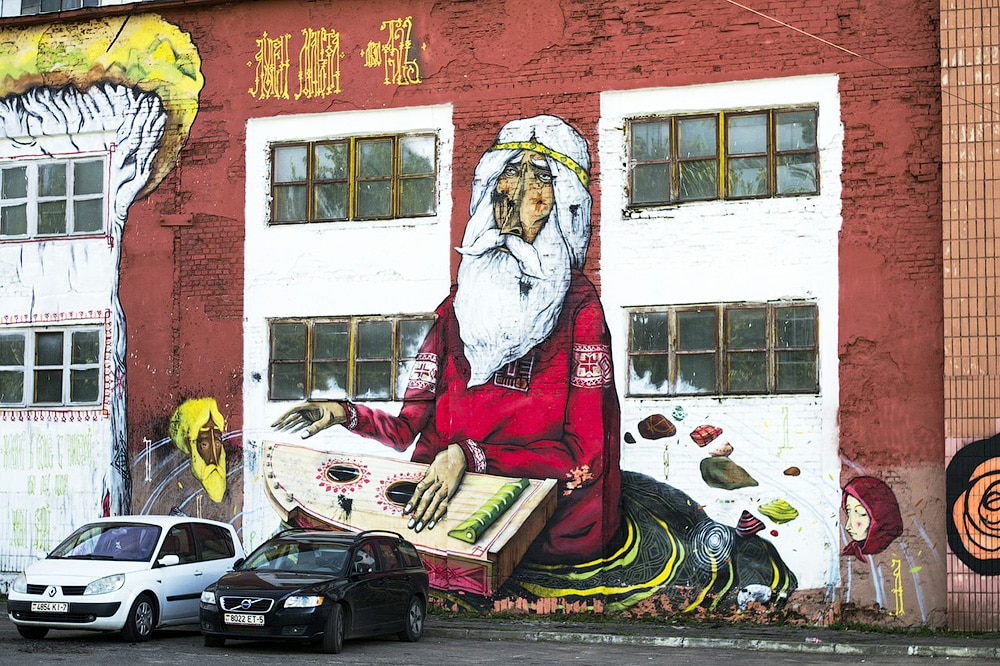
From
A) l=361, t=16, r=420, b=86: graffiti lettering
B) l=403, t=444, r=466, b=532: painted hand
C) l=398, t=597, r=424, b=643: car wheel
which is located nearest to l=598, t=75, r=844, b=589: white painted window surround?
l=403, t=444, r=466, b=532: painted hand

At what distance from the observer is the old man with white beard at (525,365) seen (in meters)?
19.1

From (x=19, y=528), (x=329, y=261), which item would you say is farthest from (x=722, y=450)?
(x=19, y=528)

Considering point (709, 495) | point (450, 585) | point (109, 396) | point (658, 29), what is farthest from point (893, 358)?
point (109, 396)

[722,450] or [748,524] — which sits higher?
[722,450]

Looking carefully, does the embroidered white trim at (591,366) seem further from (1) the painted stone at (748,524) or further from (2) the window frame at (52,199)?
(2) the window frame at (52,199)

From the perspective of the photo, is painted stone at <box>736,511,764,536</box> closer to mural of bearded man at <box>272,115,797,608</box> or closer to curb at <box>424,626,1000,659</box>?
mural of bearded man at <box>272,115,797,608</box>

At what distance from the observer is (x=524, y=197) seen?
19.8m

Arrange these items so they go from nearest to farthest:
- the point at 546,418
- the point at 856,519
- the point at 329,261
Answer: the point at 856,519 < the point at 546,418 < the point at 329,261

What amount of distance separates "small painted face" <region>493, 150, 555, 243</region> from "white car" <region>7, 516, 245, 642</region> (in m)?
5.93

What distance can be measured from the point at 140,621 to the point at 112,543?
4.12ft

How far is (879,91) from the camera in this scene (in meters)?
18.2

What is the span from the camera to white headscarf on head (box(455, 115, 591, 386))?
19547mm

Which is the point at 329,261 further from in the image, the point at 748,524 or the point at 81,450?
the point at 748,524

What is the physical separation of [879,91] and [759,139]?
66.1 inches
